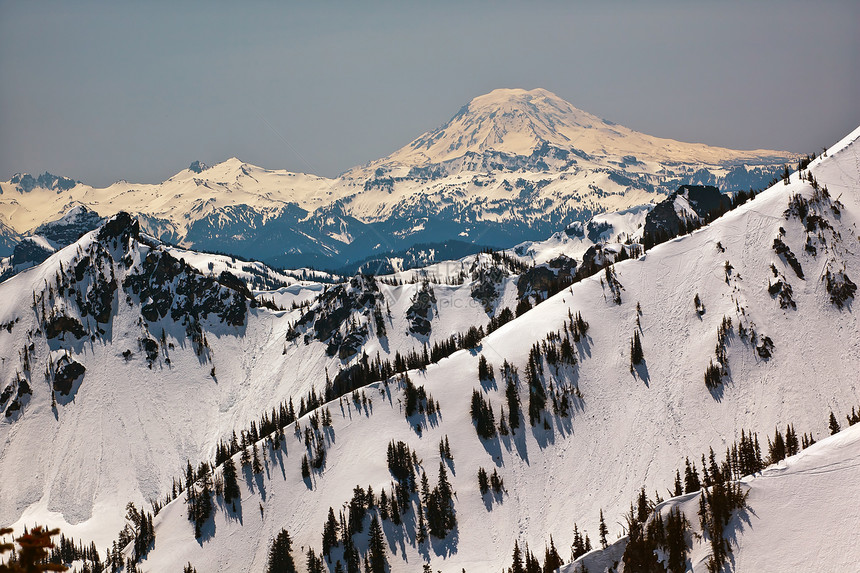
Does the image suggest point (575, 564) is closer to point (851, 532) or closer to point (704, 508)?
point (704, 508)

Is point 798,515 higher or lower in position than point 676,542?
Result: higher

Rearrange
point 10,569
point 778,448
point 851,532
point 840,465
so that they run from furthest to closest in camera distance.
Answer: point 778,448, point 840,465, point 851,532, point 10,569

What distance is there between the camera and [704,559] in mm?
157750

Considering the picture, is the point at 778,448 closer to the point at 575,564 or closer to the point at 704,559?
the point at 704,559

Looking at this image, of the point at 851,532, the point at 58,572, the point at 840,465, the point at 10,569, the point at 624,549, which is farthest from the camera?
the point at 624,549

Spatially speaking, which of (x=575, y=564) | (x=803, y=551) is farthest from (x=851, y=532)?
(x=575, y=564)

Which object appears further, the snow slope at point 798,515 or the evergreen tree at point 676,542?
the evergreen tree at point 676,542

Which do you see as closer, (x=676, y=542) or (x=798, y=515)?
(x=798, y=515)

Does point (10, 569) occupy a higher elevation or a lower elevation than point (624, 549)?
higher

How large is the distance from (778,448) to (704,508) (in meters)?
50.6

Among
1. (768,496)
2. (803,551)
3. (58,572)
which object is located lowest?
(803,551)

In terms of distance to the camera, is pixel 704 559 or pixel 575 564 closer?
pixel 704 559

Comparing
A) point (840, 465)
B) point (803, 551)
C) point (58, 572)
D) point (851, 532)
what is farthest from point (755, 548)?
point (58, 572)

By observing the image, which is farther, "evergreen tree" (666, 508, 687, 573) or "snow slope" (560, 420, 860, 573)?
"evergreen tree" (666, 508, 687, 573)
